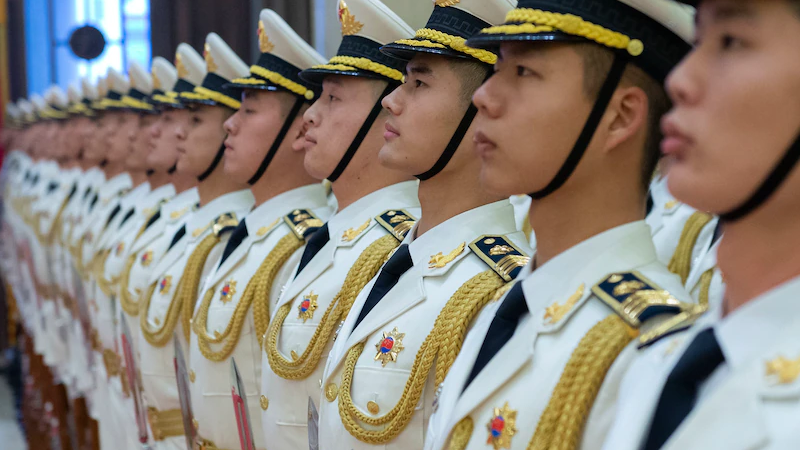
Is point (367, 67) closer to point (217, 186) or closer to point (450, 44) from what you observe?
point (450, 44)

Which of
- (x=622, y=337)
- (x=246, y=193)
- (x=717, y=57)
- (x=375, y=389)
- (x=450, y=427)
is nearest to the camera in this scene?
(x=717, y=57)

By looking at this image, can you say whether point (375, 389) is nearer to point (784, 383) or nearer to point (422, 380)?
point (422, 380)

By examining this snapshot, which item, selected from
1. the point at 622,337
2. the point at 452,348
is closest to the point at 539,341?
the point at 622,337

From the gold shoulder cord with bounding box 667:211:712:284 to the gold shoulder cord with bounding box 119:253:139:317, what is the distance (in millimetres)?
1897

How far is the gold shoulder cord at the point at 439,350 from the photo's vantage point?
1608mm

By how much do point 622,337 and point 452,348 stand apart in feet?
1.39

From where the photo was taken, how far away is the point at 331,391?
1824 mm

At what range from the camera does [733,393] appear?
2.95 feet

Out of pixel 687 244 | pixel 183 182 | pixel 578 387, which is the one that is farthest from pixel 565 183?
pixel 183 182

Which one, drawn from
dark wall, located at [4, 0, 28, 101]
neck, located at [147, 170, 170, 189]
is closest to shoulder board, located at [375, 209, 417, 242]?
neck, located at [147, 170, 170, 189]

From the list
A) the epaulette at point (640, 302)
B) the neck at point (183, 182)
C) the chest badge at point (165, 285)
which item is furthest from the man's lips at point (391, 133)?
the neck at point (183, 182)

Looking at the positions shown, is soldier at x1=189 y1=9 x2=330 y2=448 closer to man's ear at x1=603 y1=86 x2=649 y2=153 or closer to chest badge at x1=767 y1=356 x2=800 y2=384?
man's ear at x1=603 y1=86 x2=649 y2=153

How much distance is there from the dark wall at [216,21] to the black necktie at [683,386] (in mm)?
3802

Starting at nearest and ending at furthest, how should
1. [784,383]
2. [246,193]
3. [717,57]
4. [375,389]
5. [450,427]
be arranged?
[784,383], [717,57], [450,427], [375,389], [246,193]
